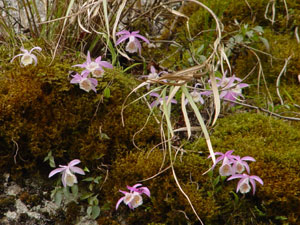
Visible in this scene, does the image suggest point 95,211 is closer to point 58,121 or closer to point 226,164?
point 58,121

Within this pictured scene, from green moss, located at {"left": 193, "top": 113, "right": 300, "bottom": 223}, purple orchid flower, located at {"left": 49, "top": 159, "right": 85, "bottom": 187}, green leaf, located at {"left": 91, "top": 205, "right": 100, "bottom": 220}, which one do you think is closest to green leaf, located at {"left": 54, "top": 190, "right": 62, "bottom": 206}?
purple orchid flower, located at {"left": 49, "top": 159, "right": 85, "bottom": 187}

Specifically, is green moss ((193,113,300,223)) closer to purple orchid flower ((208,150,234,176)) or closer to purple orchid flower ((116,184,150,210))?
purple orchid flower ((208,150,234,176))

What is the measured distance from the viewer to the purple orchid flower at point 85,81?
198 centimetres

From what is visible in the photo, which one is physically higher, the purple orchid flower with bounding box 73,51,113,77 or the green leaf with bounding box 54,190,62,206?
the purple orchid flower with bounding box 73,51,113,77

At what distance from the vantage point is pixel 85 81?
6.55 ft

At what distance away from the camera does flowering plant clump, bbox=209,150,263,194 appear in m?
1.80

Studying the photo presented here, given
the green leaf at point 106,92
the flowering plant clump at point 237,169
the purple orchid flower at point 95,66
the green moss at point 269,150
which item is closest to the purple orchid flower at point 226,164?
the flowering plant clump at point 237,169

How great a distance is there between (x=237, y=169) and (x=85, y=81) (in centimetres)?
89

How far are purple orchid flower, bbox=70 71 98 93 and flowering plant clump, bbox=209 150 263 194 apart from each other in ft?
2.42

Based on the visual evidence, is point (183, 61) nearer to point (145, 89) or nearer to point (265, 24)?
point (145, 89)

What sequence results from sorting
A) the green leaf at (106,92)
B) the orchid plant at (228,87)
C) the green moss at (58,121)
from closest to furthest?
the green moss at (58,121), the green leaf at (106,92), the orchid plant at (228,87)

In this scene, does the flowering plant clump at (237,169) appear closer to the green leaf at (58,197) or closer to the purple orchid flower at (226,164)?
the purple orchid flower at (226,164)

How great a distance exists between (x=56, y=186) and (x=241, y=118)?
3.90 ft

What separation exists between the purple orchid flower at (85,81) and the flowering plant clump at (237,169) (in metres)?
0.74
